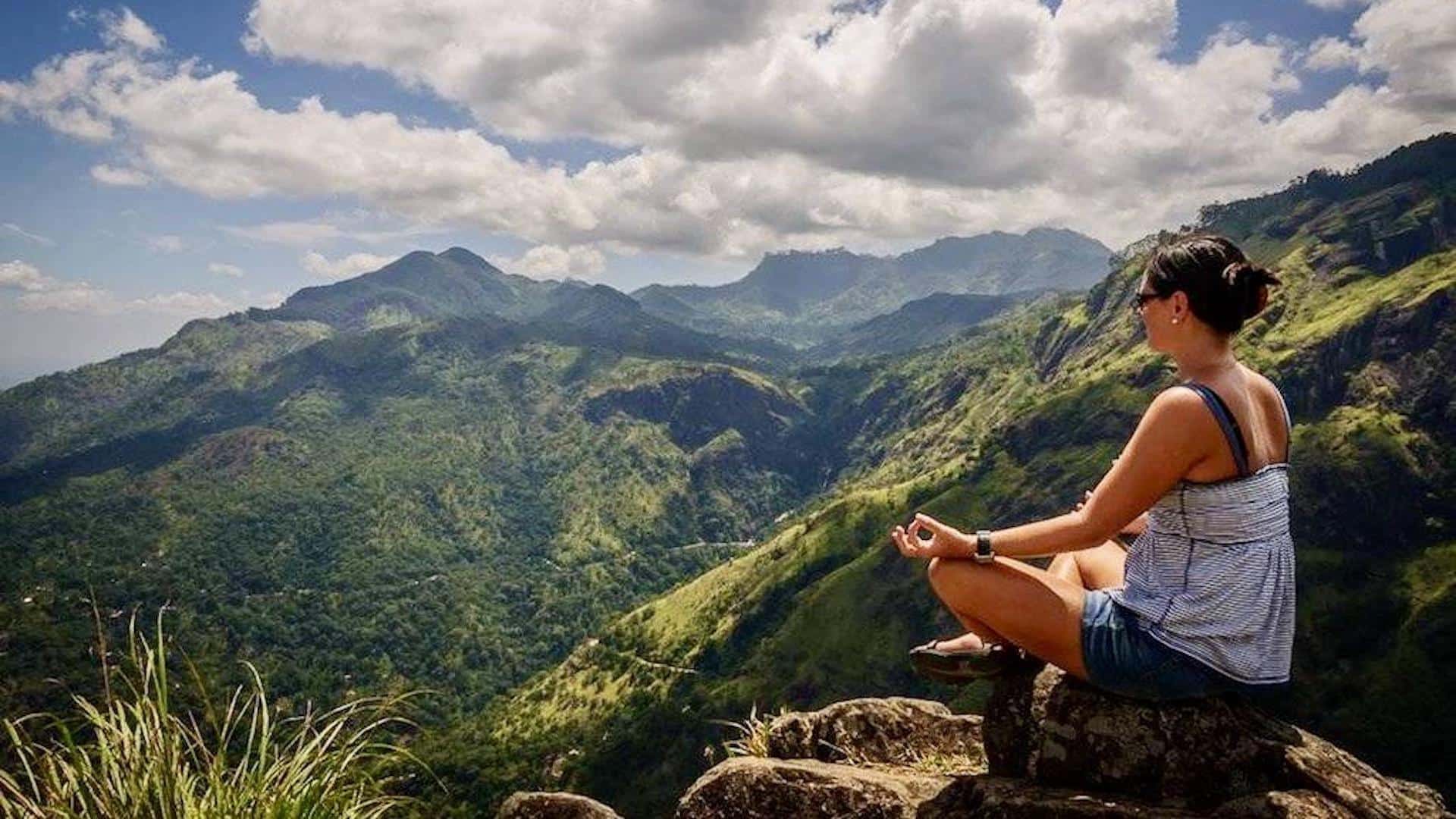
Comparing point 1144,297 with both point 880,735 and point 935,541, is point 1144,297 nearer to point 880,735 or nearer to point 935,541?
point 935,541

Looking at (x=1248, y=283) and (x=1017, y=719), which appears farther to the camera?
(x=1017, y=719)

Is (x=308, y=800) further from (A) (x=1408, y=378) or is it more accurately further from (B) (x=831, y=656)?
(A) (x=1408, y=378)

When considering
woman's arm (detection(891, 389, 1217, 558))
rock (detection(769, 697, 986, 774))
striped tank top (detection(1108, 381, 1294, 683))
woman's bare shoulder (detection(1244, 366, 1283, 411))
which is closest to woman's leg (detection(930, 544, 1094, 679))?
woman's arm (detection(891, 389, 1217, 558))

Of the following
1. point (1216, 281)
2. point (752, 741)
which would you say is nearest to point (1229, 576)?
point (1216, 281)

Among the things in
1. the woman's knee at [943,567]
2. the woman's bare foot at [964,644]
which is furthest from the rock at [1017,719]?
the woman's knee at [943,567]

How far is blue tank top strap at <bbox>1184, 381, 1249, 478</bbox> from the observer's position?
5.90 meters

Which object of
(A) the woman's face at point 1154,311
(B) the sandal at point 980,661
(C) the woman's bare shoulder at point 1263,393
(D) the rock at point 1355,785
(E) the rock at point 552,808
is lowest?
(E) the rock at point 552,808

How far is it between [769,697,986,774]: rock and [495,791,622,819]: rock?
8.36 feet

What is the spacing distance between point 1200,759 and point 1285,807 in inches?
21.8

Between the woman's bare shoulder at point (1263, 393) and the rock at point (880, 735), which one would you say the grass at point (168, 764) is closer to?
the rock at point (880, 735)

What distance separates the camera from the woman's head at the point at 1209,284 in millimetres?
6203

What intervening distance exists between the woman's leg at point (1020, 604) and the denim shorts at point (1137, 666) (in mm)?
112

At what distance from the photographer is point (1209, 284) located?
6.30m

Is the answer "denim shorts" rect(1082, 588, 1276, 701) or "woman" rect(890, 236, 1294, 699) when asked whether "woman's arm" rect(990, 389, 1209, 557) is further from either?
"denim shorts" rect(1082, 588, 1276, 701)
